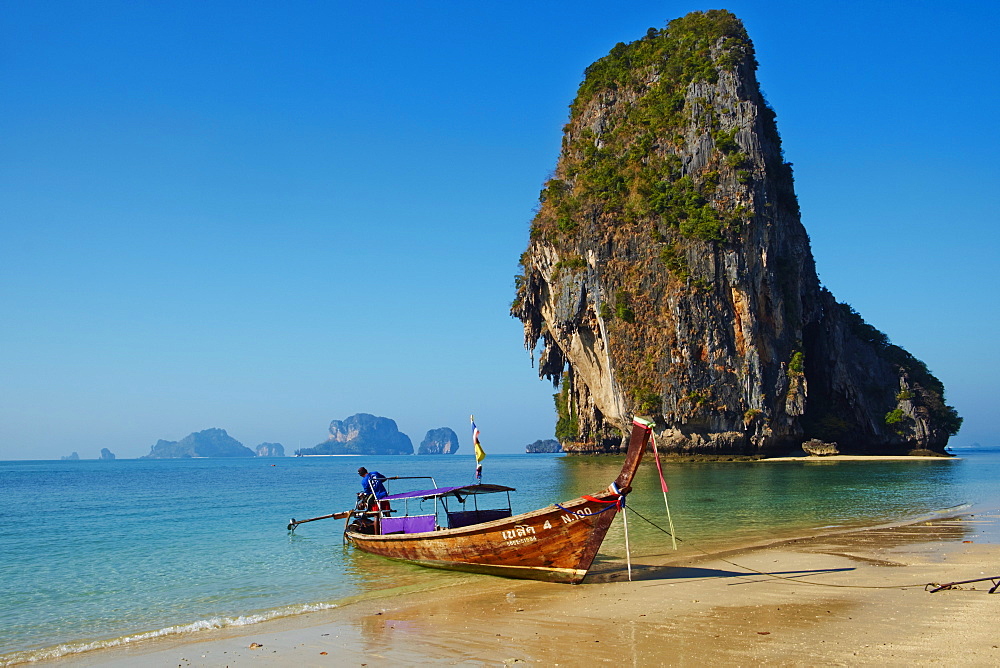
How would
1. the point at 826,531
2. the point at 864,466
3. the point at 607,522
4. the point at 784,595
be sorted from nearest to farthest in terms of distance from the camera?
the point at 784,595 → the point at 607,522 → the point at 826,531 → the point at 864,466

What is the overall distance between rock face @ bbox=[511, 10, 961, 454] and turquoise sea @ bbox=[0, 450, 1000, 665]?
1161cm

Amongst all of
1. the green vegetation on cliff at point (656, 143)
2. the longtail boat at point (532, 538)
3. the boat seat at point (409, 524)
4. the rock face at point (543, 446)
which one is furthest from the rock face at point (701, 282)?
the rock face at point (543, 446)

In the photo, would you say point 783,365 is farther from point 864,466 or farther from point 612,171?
point 612,171

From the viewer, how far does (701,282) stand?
155 feet

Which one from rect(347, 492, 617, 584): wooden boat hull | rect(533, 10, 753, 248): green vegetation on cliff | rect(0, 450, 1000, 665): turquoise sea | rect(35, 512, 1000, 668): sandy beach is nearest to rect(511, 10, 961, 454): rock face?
rect(533, 10, 753, 248): green vegetation on cliff

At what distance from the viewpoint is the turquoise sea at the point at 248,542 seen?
11.2 metres

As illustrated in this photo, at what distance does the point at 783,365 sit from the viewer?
1884 inches

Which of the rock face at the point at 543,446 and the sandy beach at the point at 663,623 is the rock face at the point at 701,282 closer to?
the sandy beach at the point at 663,623

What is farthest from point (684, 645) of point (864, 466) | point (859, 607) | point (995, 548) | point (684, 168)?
point (684, 168)

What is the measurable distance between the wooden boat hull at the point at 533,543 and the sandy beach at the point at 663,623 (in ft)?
1.05

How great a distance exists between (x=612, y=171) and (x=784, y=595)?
45615 mm

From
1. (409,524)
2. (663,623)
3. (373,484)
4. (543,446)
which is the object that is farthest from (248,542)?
(543,446)

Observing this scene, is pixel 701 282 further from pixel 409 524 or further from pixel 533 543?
pixel 533 543

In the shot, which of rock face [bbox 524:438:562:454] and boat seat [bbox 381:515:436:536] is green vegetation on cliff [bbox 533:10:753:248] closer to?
boat seat [bbox 381:515:436:536]
